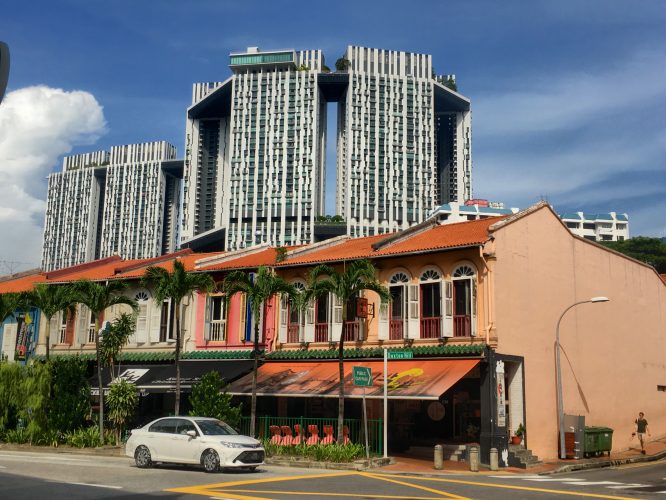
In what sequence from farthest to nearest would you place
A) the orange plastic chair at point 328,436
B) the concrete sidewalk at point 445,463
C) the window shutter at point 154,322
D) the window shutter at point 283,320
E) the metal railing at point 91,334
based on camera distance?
the metal railing at point 91,334
the window shutter at point 154,322
the window shutter at point 283,320
the orange plastic chair at point 328,436
the concrete sidewalk at point 445,463

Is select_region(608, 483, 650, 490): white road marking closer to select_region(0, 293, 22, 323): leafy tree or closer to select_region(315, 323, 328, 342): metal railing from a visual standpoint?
select_region(315, 323, 328, 342): metal railing

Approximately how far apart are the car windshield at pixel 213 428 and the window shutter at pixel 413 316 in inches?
369

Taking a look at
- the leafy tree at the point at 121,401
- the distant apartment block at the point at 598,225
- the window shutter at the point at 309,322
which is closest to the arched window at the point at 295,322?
the window shutter at the point at 309,322

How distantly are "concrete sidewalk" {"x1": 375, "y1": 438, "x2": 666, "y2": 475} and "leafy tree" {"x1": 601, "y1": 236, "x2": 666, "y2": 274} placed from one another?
272 ft

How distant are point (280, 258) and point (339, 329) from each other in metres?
4.75

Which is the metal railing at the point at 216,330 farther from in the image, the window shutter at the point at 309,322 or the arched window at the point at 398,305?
the arched window at the point at 398,305

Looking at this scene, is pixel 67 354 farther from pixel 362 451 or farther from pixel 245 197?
pixel 245 197

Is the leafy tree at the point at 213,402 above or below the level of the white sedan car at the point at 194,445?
above

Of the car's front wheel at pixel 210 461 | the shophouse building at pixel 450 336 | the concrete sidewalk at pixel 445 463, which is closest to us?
the car's front wheel at pixel 210 461

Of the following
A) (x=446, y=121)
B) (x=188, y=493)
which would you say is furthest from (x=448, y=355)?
(x=446, y=121)

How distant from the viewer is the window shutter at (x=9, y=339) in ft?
129

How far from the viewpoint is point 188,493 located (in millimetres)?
14828

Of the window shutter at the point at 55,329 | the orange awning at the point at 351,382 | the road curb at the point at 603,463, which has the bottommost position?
the road curb at the point at 603,463

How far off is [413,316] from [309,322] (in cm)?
510
